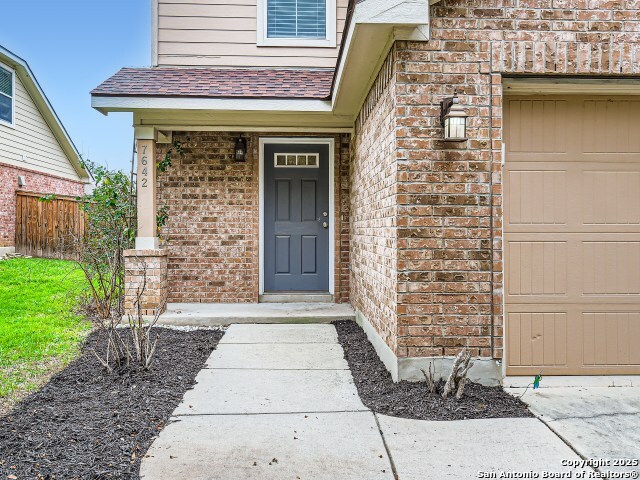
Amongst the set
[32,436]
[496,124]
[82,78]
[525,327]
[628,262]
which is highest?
[82,78]

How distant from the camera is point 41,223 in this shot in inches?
512

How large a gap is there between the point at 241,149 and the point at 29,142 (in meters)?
9.83

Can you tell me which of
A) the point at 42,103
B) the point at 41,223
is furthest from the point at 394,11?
the point at 42,103

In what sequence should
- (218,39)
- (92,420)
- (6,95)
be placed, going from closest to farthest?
1. (92,420)
2. (218,39)
3. (6,95)

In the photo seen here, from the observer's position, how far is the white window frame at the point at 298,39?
7.00 metres

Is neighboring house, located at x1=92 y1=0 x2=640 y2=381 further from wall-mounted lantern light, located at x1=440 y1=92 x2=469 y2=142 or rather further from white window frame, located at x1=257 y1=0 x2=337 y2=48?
white window frame, located at x1=257 y1=0 x2=337 y2=48

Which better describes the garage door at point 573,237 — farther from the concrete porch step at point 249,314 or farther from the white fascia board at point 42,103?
the white fascia board at point 42,103

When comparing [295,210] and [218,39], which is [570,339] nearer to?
[295,210]

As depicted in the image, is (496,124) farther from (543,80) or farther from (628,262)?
(628,262)

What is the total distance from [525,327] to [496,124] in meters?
1.53

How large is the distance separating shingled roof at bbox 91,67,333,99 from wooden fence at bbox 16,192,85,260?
7325mm

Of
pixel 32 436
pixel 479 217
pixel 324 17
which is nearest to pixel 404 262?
pixel 479 217

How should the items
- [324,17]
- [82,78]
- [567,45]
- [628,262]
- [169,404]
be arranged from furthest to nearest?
[82,78], [324,17], [628,262], [567,45], [169,404]

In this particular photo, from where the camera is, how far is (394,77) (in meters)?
3.63
